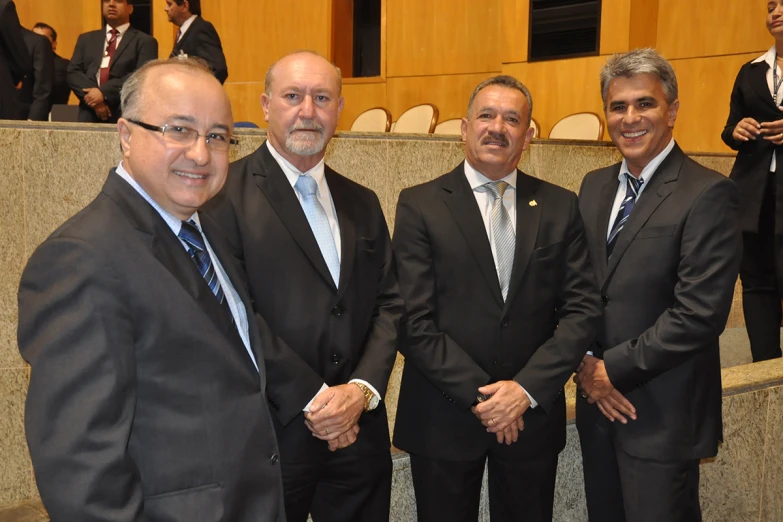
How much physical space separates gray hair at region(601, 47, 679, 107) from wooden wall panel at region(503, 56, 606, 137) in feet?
16.5

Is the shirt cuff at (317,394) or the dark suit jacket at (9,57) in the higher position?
the dark suit jacket at (9,57)

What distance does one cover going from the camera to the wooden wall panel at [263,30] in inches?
337

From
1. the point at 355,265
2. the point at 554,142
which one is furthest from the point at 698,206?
the point at 554,142

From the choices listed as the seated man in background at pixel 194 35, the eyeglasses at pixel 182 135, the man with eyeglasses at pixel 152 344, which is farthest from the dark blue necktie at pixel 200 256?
the seated man in background at pixel 194 35

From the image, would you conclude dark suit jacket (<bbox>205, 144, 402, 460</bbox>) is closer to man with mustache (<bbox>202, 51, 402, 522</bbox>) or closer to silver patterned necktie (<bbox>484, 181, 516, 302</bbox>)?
man with mustache (<bbox>202, 51, 402, 522</bbox>)

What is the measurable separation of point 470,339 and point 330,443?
52 centimetres

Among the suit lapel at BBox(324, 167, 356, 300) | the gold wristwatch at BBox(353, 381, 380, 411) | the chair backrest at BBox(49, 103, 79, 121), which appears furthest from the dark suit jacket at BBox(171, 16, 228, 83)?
the gold wristwatch at BBox(353, 381, 380, 411)

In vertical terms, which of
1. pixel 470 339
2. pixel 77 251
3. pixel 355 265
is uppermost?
pixel 77 251

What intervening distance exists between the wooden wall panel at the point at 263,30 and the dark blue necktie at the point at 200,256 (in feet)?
24.1

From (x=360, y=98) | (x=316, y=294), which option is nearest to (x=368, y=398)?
(x=316, y=294)

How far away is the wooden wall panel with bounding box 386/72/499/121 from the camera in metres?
8.04

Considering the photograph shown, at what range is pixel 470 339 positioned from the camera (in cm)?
217

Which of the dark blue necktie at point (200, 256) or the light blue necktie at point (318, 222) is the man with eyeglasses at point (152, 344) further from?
the light blue necktie at point (318, 222)

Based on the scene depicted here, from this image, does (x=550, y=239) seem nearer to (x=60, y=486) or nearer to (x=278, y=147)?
(x=278, y=147)
